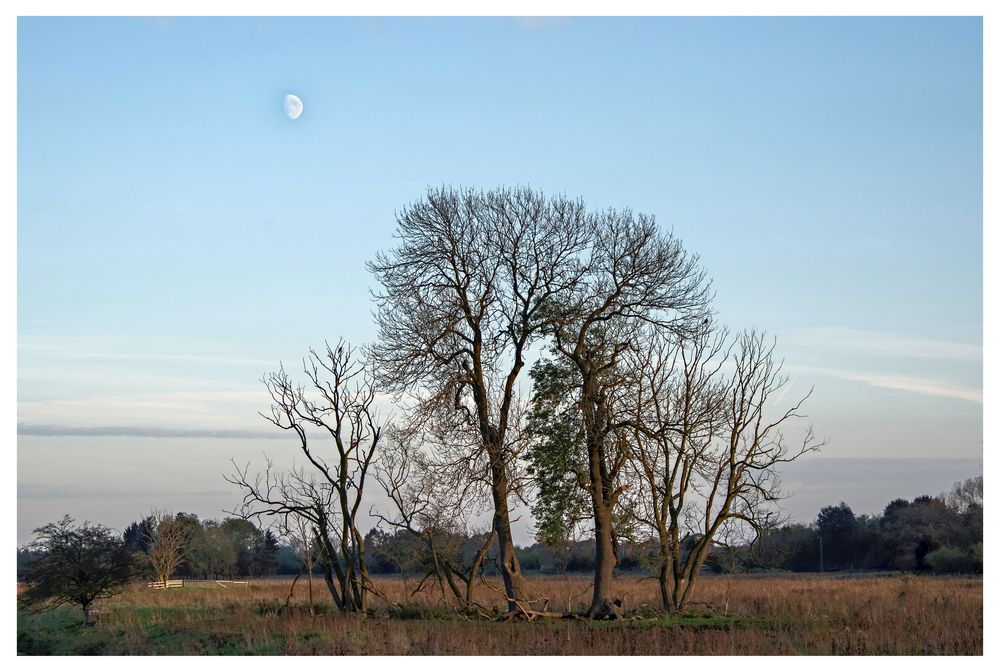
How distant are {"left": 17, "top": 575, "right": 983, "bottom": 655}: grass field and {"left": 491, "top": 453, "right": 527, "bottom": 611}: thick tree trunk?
175cm

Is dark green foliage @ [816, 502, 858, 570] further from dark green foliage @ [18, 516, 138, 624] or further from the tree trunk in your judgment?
dark green foliage @ [18, 516, 138, 624]

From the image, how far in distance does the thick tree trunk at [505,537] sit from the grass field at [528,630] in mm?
1746

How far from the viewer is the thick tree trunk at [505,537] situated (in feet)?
84.3

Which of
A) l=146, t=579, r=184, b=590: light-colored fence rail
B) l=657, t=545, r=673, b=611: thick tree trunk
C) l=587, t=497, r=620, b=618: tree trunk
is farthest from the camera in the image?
l=146, t=579, r=184, b=590: light-colored fence rail

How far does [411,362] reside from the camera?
88.5 ft

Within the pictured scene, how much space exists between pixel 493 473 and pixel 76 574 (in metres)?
11.2

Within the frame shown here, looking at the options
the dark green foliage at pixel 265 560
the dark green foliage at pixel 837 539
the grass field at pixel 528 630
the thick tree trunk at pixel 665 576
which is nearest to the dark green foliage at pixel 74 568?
the grass field at pixel 528 630

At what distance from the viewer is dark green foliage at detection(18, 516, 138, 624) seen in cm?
2588

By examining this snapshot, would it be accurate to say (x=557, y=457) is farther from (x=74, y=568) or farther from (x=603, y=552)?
(x=74, y=568)

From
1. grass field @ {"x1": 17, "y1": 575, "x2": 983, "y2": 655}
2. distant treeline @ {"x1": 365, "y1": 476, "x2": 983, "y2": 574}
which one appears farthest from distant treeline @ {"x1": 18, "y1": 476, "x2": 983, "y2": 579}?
grass field @ {"x1": 17, "y1": 575, "x2": 983, "y2": 655}

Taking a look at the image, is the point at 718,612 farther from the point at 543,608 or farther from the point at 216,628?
the point at 216,628

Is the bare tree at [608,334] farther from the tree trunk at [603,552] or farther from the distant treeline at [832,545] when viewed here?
the distant treeline at [832,545]

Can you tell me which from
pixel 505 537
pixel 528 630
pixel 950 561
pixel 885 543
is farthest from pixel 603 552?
pixel 885 543
